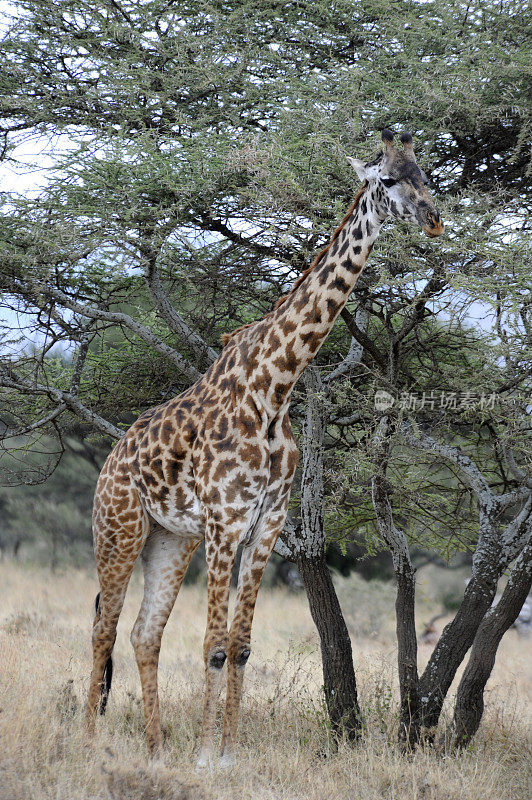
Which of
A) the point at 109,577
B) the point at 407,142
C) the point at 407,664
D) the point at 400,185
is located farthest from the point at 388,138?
the point at 407,664

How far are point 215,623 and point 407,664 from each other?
2.78 meters

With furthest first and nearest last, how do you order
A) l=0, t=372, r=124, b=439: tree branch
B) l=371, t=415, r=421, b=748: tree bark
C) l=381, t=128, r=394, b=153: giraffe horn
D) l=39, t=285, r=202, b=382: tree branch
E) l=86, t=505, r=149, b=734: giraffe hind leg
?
l=39, t=285, r=202, b=382: tree branch < l=0, t=372, r=124, b=439: tree branch < l=371, t=415, r=421, b=748: tree bark < l=86, t=505, r=149, b=734: giraffe hind leg < l=381, t=128, r=394, b=153: giraffe horn

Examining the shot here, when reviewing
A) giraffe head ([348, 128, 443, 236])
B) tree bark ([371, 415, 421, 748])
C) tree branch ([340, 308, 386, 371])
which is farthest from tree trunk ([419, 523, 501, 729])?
giraffe head ([348, 128, 443, 236])

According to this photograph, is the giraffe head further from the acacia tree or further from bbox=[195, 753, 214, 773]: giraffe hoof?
bbox=[195, 753, 214, 773]: giraffe hoof

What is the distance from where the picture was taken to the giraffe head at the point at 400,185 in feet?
15.1

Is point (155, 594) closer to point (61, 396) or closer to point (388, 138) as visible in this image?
point (61, 396)

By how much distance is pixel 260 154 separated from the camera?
6.16m

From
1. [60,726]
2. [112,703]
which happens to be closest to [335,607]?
[112,703]

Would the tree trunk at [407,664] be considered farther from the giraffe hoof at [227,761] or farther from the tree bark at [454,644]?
the giraffe hoof at [227,761]

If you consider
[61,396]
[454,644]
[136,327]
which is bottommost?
[454,644]

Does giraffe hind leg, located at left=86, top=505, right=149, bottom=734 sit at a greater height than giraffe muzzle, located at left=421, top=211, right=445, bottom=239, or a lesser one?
lesser

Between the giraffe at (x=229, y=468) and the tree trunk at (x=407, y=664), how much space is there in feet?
7.44

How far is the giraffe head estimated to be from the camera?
460 centimetres

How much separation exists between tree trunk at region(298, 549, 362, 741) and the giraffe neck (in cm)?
287
